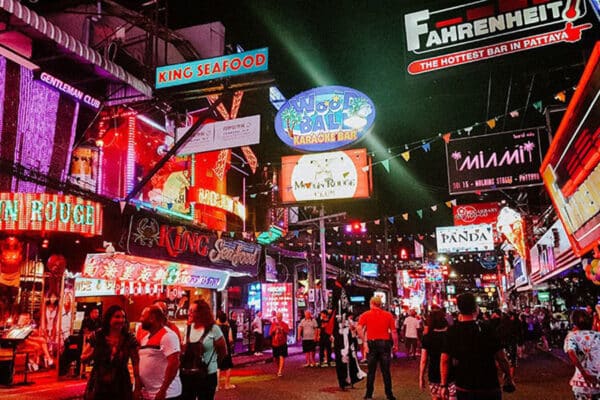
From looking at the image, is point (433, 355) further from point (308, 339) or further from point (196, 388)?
point (308, 339)

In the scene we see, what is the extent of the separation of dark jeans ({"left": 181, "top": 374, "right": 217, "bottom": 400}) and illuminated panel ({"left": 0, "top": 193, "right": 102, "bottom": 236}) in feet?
25.3

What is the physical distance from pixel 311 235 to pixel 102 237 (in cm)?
1762

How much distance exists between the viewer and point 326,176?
17609 mm

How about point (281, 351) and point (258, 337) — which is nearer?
point (281, 351)

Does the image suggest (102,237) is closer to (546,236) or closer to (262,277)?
(262,277)

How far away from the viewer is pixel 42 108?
14.8 meters

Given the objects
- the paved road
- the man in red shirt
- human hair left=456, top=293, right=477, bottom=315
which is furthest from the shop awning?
human hair left=456, top=293, right=477, bottom=315

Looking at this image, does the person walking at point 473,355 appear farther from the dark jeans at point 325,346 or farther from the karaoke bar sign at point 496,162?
the dark jeans at point 325,346

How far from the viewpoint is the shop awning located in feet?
52.3

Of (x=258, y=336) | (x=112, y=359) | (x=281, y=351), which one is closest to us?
(x=112, y=359)

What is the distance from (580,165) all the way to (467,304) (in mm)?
5322

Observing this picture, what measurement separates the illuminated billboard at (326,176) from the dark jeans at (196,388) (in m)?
10.8

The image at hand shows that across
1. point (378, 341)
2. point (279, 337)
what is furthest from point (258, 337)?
point (378, 341)

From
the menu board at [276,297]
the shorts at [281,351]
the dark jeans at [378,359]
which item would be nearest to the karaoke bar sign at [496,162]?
the dark jeans at [378,359]
